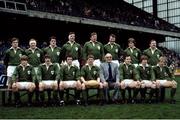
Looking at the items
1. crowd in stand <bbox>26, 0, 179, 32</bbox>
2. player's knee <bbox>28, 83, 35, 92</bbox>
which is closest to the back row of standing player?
player's knee <bbox>28, 83, 35, 92</bbox>

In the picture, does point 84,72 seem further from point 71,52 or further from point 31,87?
point 31,87

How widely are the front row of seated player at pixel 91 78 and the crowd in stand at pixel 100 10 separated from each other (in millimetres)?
15433

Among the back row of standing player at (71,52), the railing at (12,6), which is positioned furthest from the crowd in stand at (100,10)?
the back row of standing player at (71,52)

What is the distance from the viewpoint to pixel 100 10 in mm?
33938

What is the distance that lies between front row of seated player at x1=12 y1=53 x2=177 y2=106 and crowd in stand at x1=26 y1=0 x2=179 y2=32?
15433 millimetres

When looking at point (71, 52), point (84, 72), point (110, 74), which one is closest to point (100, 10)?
point (71, 52)

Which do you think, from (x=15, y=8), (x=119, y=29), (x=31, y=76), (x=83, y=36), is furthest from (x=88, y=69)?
(x=119, y=29)

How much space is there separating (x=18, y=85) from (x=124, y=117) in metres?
3.18

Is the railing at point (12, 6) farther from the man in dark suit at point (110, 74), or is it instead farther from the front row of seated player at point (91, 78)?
the man in dark suit at point (110, 74)

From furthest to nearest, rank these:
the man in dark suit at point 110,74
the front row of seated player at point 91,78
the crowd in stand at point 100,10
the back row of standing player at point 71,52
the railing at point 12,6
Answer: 1. the crowd in stand at point 100,10
2. the railing at point 12,6
3. the back row of standing player at point 71,52
4. the man in dark suit at point 110,74
5. the front row of seated player at point 91,78

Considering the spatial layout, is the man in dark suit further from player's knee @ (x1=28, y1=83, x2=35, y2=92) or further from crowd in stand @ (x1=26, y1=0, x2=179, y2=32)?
crowd in stand @ (x1=26, y1=0, x2=179, y2=32)

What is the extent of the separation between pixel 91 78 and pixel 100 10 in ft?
78.9

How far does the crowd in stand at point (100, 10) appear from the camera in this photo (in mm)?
27109

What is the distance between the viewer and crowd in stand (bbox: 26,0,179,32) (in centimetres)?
2711
